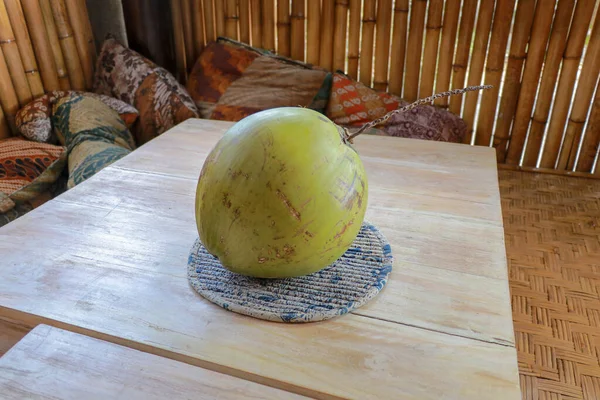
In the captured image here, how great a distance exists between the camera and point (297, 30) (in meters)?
2.41

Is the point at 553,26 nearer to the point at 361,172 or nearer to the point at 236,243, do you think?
the point at 361,172

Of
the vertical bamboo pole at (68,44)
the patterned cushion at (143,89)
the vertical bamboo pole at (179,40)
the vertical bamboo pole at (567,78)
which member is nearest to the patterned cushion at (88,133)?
the patterned cushion at (143,89)

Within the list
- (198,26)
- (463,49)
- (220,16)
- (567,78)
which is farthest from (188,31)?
(567,78)

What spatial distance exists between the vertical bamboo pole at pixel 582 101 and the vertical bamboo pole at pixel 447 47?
1.77ft

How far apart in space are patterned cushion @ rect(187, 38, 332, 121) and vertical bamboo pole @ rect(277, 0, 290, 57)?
9cm

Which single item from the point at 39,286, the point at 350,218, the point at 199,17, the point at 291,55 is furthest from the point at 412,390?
the point at 199,17

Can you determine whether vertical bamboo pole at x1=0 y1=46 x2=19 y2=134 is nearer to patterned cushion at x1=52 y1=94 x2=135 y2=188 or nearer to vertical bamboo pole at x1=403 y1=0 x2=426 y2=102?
patterned cushion at x1=52 y1=94 x2=135 y2=188

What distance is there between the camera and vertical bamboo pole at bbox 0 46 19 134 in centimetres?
200

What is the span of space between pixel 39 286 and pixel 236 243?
33 cm

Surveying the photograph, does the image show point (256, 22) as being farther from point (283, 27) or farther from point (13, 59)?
point (13, 59)

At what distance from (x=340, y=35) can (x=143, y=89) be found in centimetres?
97

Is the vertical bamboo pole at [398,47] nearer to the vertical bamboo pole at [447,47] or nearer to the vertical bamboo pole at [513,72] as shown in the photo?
the vertical bamboo pole at [447,47]

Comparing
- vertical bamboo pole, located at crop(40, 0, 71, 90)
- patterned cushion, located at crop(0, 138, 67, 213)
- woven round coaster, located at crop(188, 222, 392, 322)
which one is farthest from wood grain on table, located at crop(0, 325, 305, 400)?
vertical bamboo pole, located at crop(40, 0, 71, 90)

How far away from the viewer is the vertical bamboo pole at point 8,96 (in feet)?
6.57
